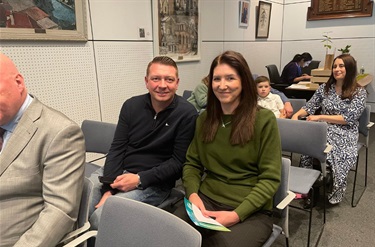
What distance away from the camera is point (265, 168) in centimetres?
144

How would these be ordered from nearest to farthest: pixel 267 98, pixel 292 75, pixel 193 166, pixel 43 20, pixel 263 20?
pixel 193 166 < pixel 43 20 < pixel 267 98 < pixel 292 75 < pixel 263 20

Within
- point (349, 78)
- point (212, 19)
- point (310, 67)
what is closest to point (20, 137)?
point (349, 78)

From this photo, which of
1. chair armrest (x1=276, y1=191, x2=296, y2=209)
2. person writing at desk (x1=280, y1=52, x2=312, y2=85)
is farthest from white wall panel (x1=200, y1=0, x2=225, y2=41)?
chair armrest (x1=276, y1=191, x2=296, y2=209)

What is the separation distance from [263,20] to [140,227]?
5808 millimetres

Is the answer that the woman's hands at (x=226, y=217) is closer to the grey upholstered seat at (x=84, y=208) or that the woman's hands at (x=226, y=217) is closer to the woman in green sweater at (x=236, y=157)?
the woman in green sweater at (x=236, y=157)

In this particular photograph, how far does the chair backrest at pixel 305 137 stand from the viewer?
2117 millimetres

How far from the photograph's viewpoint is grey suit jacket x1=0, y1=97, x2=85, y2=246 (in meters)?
1.09

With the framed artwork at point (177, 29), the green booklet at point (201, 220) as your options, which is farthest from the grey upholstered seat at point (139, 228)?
the framed artwork at point (177, 29)

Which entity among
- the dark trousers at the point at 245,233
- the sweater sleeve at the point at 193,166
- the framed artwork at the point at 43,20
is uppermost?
the framed artwork at the point at 43,20

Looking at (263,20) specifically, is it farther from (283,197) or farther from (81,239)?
(81,239)

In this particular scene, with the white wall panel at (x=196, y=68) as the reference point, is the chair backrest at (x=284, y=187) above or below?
below

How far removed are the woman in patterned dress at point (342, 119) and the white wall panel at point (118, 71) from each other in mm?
1991

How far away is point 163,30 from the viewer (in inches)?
144

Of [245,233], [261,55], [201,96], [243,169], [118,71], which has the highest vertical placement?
[261,55]
